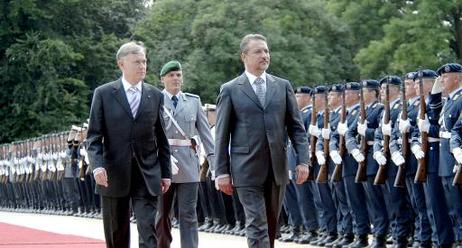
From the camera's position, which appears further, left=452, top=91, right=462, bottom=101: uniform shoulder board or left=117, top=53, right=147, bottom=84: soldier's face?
left=452, top=91, right=462, bottom=101: uniform shoulder board

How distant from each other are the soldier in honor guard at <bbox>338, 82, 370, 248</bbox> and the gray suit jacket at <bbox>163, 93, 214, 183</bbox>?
2404 mm

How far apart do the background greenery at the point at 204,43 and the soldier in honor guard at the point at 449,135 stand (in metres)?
29.7

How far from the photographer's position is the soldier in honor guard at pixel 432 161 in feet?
36.3

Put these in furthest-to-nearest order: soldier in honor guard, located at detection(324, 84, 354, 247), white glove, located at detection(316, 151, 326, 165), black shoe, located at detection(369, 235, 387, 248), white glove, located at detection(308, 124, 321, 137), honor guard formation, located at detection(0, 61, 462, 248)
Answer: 1. white glove, located at detection(308, 124, 321, 137)
2. white glove, located at detection(316, 151, 326, 165)
3. soldier in honor guard, located at detection(324, 84, 354, 247)
4. black shoe, located at detection(369, 235, 387, 248)
5. honor guard formation, located at detection(0, 61, 462, 248)

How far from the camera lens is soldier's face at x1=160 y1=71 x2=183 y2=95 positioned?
1074 centimetres

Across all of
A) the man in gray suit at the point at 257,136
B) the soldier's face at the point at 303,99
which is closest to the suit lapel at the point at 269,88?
the man in gray suit at the point at 257,136

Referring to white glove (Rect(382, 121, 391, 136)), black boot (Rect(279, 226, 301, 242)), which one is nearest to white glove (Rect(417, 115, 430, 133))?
white glove (Rect(382, 121, 391, 136))

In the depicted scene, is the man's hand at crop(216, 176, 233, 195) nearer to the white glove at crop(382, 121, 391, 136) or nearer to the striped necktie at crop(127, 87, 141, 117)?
the striped necktie at crop(127, 87, 141, 117)

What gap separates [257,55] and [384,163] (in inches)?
139

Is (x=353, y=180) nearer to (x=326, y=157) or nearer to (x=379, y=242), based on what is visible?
(x=326, y=157)

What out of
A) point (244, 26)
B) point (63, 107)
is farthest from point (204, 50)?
point (63, 107)

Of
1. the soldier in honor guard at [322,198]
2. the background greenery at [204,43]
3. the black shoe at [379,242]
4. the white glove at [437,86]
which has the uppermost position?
the background greenery at [204,43]

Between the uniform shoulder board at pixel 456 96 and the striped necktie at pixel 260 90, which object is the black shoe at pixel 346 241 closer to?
the uniform shoulder board at pixel 456 96

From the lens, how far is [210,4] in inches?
1702
